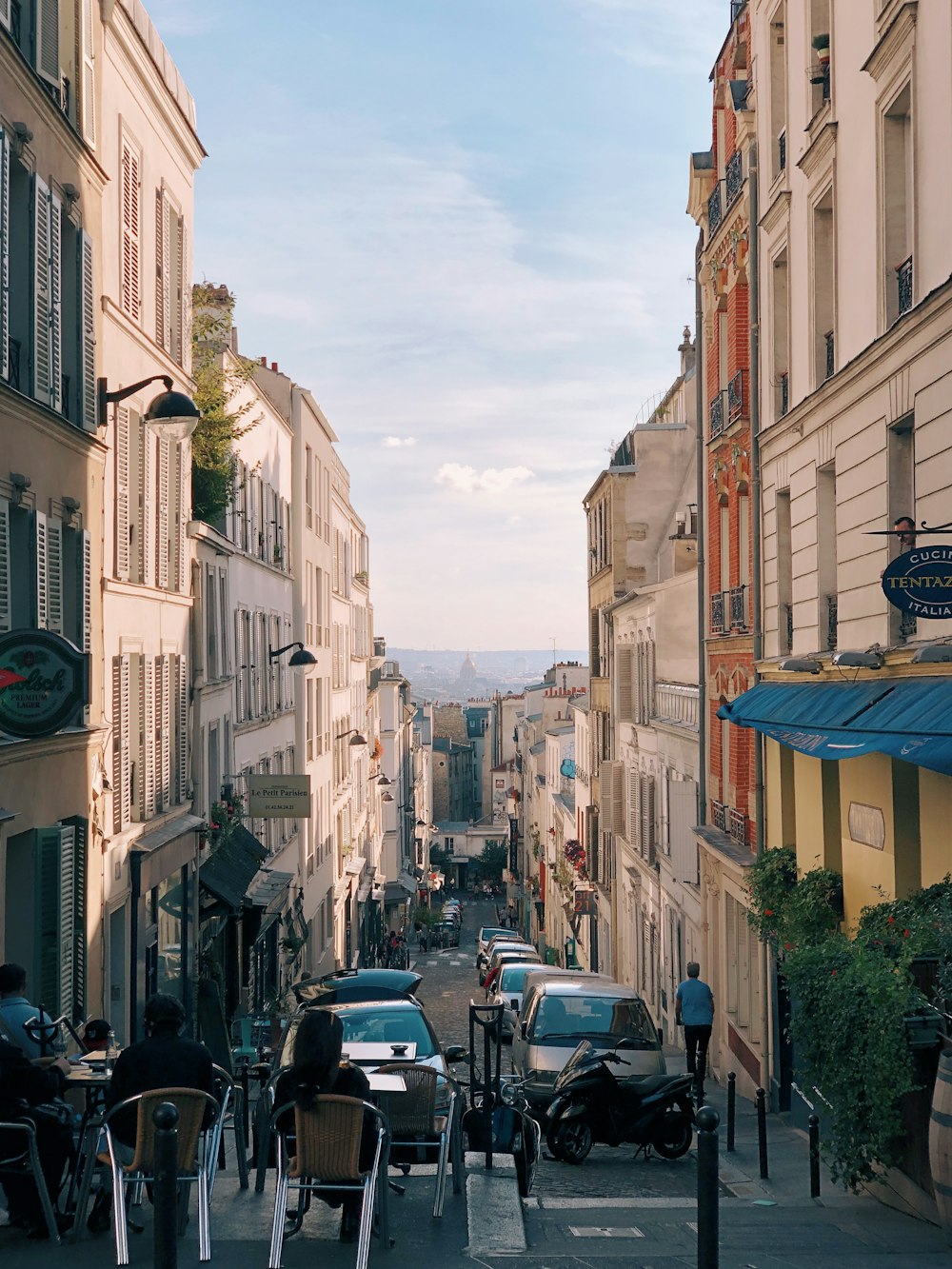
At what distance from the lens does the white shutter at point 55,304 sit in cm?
1554

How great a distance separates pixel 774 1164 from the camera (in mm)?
14859

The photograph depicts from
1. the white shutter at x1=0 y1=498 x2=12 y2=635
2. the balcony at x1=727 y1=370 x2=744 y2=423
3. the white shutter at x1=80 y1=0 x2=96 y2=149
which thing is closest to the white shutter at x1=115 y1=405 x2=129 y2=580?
the white shutter at x1=80 y1=0 x2=96 y2=149

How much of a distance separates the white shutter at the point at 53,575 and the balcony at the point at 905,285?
888 cm

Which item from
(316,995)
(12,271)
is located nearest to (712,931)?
(316,995)

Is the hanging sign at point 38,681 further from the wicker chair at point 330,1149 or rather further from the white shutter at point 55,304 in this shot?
the wicker chair at point 330,1149

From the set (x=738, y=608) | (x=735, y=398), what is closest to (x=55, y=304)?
(x=735, y=398)

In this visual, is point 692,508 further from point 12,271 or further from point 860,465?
point 12,271

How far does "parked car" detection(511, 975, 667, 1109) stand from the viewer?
16734mm

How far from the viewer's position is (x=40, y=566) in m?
15.0

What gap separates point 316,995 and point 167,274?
11201 millimetres

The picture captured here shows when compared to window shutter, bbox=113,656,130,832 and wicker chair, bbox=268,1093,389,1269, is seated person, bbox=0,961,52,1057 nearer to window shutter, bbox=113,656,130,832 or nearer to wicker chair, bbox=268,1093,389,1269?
wicker chair, bbox=268,1093,389,1269

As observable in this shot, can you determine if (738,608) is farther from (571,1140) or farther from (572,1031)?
(571,1140)

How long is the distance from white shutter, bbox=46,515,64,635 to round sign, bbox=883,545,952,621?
27.5 feet

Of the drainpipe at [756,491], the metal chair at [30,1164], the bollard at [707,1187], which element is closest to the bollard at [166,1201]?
the metal chair at [30,1164]
